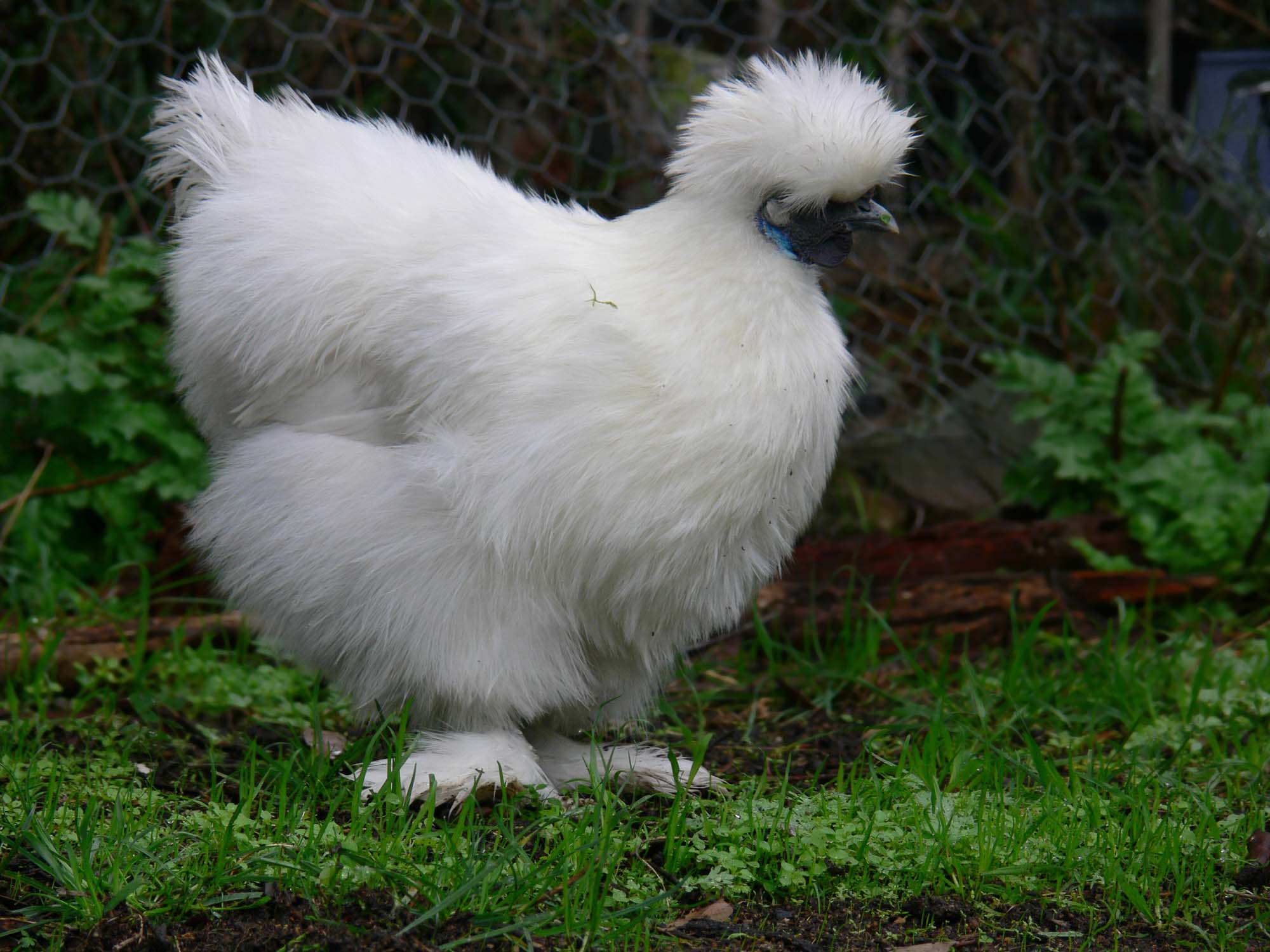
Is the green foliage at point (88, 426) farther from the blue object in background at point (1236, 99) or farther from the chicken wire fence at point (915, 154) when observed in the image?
the blue object in background at point (1236, 99)

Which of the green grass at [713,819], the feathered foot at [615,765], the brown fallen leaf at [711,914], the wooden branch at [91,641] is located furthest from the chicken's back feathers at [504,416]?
the wooden branch at [91,641]

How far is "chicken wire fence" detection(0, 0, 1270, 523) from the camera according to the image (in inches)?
213

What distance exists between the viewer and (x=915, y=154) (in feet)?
20.7

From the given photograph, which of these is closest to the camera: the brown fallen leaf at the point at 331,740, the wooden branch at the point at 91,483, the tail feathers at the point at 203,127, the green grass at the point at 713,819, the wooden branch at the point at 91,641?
the green grass at the point at 713,819

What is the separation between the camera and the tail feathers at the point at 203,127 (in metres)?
3.41

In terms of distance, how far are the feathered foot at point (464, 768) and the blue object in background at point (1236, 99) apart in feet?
16.0

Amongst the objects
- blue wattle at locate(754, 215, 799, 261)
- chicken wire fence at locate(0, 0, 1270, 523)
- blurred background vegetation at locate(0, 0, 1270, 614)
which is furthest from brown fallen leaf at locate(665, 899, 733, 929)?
chicken wire fence at locate(0, 0, 1270, 523)

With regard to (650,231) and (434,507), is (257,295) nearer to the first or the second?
(434,507)

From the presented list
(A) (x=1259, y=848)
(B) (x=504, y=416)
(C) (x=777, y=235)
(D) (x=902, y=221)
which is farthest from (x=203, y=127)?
(D) (x=902, y=221)

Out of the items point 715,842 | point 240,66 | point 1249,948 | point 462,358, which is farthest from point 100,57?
point 1249,948

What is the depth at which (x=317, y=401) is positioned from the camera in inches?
123

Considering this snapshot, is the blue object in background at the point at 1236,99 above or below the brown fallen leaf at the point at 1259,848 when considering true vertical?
above

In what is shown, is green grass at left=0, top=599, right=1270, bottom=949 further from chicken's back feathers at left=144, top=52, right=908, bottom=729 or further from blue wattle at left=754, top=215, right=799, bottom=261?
blue wattle at left=754, top=215, right=799, bottom=261

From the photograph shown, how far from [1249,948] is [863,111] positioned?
5.97ft
